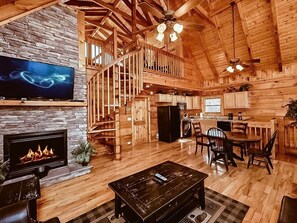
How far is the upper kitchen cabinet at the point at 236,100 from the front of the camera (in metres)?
5.92

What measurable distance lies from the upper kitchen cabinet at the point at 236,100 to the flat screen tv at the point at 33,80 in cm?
612

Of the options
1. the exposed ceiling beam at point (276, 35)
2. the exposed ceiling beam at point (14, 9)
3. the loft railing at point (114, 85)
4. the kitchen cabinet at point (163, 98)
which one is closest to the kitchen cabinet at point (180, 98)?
the kitchen cabinet at point (163, 98)

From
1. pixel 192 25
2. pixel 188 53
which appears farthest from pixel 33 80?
pixel 188 53

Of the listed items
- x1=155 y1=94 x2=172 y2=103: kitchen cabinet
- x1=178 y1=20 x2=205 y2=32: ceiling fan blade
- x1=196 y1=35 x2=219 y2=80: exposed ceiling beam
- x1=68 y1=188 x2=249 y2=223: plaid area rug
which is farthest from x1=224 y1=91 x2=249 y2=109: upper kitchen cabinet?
x1=68 y1=188 x2=249 y2=223: plaid area rug

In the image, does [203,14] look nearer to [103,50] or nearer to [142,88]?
[142,88]

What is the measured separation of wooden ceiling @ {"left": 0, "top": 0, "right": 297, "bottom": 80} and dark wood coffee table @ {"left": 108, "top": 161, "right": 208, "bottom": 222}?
113 inches

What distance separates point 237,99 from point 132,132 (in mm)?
4630

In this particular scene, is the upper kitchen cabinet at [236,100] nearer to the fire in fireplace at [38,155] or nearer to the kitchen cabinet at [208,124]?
the kitchen cabinet at [208,124]

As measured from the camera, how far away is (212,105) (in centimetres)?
758

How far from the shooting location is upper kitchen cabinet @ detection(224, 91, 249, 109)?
19.4 feet

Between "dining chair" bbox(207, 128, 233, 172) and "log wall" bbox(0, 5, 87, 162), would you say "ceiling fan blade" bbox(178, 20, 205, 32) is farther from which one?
"log wall" bbox(0, 5, 87, 162)

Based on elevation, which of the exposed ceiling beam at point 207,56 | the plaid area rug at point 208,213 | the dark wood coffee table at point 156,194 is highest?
the exposed ceiling beam at point 207,56

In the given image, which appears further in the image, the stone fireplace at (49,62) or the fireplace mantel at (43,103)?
the stone fireplace at (49,62)

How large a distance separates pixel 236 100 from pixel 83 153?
6134mm
